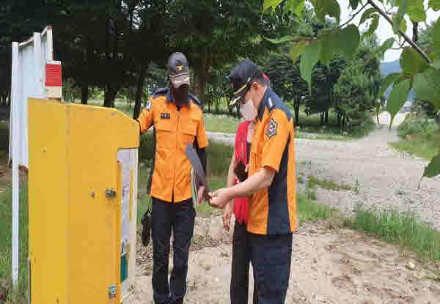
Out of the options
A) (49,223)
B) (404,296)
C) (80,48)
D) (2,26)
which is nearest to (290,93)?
(80,48)

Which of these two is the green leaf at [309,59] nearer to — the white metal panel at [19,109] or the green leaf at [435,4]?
the green leaf at [435,4]

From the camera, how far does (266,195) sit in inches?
89.0

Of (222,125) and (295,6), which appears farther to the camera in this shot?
(222,125)

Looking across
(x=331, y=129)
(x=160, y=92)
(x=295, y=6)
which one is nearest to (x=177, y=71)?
(x=160, y=92)

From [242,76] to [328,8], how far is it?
1390mm

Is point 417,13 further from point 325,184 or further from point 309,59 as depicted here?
point 325,184

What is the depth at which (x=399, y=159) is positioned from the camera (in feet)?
51.5

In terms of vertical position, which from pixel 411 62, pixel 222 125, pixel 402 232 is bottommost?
pixel 402 232

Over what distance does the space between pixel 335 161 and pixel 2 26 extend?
35.8 feet

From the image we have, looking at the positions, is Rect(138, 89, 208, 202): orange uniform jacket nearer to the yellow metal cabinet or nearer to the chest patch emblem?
the chest patch emblem

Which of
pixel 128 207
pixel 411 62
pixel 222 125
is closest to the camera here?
pixel 411 62

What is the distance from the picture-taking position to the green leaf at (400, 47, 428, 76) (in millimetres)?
849

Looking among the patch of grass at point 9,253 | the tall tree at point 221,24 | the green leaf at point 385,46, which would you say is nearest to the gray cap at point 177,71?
the patch of grass at point 9,253

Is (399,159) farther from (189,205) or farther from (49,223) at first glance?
(49,223)
